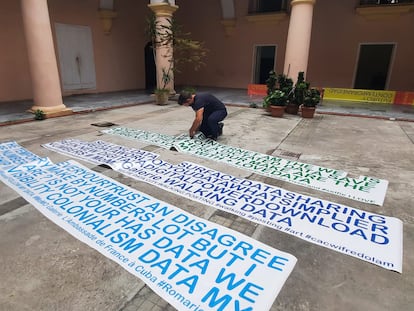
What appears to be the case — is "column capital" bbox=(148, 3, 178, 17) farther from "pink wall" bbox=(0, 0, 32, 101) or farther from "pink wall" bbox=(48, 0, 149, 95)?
"pink wall" bbox=(0, 0, 32, 101)

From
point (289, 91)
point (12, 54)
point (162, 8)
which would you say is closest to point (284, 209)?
point (289, 91)

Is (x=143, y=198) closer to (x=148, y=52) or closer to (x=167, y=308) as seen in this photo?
(x=167, y=308)

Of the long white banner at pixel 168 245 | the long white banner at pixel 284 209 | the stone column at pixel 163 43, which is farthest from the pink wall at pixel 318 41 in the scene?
the long white banner at pixel 168 245

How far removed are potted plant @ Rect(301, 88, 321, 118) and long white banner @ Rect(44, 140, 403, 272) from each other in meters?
4.69

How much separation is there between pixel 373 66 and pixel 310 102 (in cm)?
641

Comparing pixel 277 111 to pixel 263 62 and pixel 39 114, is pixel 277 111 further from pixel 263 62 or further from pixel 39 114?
pixel 263 62

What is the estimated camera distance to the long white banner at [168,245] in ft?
5.66

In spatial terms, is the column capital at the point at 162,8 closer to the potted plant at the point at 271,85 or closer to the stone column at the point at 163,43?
the stone column at the point at 163,43

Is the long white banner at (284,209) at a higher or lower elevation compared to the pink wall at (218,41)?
lower

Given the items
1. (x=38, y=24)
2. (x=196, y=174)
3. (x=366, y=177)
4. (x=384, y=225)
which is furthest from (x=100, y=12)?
(x=384, y=225)

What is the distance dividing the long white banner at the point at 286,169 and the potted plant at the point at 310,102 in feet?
11.8

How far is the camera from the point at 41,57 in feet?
21.6

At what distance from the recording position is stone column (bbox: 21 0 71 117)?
20.8 feet

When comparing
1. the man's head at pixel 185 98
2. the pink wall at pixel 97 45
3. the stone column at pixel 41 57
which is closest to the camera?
the man's head at pixel 185 98
